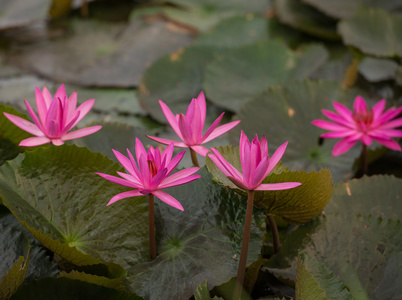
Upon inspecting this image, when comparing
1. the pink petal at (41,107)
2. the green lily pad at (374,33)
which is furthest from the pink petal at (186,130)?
the green lily pad at (374,33)

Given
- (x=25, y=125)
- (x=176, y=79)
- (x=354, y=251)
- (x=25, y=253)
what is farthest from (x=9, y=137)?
(x=176, y=79)

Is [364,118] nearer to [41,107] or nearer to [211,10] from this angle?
[41,107]

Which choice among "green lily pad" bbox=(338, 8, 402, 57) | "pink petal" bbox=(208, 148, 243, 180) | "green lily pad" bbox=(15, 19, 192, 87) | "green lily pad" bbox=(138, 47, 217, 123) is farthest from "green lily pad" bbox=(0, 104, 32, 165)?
"green lily pad" bbox=(338, 8, 402, 57)

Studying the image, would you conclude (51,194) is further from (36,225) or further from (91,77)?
(91,77)

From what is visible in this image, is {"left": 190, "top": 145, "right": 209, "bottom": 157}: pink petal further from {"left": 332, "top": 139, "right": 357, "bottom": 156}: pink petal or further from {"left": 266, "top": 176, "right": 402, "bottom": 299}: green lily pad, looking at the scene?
{"left": 332, "top": 139, "right": 357, "bottom": 156}: pink petal

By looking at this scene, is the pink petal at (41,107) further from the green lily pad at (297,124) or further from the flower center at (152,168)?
the green lily pad at (297,124)

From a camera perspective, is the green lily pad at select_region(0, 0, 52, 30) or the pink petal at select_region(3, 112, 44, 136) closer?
the pink petal at select_region(3, 112, 44, 136)

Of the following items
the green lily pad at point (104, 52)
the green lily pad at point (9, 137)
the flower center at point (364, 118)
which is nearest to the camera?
the green lily pad at point (9, 137)
